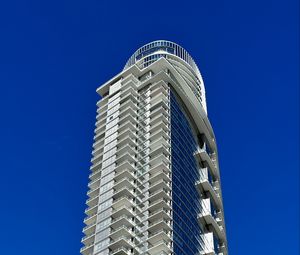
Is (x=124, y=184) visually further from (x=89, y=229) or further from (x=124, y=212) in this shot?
(x=89, y=229)

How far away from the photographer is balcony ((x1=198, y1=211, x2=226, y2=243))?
381ft

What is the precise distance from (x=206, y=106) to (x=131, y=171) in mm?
46005

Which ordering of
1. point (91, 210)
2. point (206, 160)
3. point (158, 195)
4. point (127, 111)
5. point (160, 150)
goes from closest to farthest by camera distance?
1. point (158, 195)
2. point (91, 210)
3. point (160, 150)
4. point (127, 111)
5. point (206, 160)

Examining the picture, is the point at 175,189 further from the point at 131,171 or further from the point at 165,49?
the point at 165,49

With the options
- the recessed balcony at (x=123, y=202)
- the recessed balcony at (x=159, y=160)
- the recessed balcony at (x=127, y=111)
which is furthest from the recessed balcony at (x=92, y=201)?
the recessed balcony at (x=127, y=111)

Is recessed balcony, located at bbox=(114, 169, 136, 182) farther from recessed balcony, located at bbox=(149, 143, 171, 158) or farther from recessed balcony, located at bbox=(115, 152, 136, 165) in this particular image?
recessed balcony, located at bbox=(149, 143, 171, 158)

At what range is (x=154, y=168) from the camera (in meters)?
107

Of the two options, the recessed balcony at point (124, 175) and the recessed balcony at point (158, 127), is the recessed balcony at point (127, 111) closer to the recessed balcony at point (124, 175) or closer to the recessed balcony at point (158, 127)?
the recessed balcony at point (158, 127)

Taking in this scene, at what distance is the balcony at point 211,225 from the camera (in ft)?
381

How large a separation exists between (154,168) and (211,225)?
22938 millimetres

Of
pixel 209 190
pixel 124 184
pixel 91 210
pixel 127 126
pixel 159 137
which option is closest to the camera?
pixel 124 184

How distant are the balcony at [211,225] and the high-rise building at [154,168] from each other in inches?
8.6

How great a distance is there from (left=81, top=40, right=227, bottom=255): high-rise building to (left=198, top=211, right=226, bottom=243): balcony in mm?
219

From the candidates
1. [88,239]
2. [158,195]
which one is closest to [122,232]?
[88,239]
